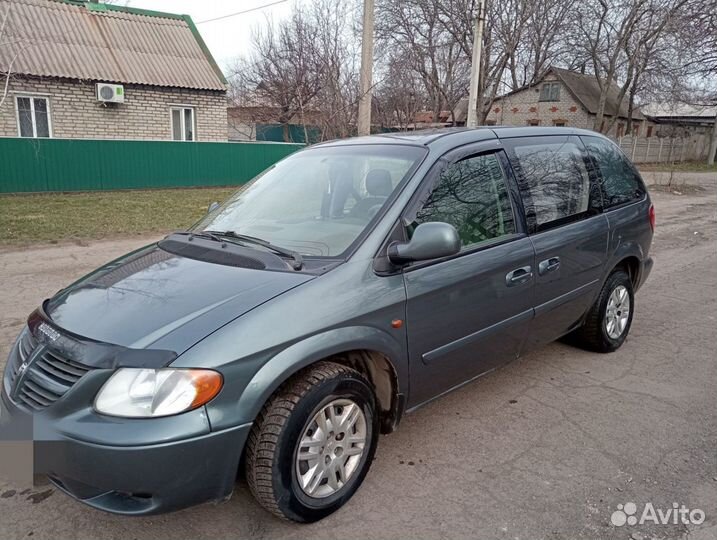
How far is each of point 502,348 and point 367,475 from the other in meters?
1.16

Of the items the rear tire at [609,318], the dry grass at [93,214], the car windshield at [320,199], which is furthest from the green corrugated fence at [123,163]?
the rear tire at [609,318]

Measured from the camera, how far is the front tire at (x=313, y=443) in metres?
2.32

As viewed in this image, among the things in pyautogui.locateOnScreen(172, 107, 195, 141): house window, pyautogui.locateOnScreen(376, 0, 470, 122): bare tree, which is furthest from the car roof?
pyautogui.locateOnScreen(376, 0, 470, 122): bare tree

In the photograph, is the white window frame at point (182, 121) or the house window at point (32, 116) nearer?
the house window at point (32, 116)

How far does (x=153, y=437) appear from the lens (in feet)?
6.73

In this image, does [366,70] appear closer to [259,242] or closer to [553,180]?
[553,180]

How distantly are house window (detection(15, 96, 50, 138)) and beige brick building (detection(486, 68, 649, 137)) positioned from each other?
3242 centimetres

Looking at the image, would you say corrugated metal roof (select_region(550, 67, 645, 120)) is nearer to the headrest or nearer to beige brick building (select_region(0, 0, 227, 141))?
beige brick building (select_region(0, 0, 227, 141))

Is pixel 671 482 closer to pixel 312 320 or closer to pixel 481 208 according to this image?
pixel 481 208

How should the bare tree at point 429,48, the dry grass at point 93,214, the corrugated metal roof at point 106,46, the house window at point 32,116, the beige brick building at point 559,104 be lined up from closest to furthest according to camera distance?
the dry grass at point 93,214 < the corrugated metal roof at point 106,46 < the house window at point 32,116 < the bare tree at point 429,48 < the beige brick building at point 559,104

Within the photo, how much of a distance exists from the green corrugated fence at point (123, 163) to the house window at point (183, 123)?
8.84 ft

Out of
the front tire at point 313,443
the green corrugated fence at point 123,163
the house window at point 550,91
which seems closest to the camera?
the front tire at point 313,443

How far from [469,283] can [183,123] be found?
60.2 feet

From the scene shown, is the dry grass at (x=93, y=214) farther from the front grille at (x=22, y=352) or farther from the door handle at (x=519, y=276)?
the door handle at (x=519, y=276)
